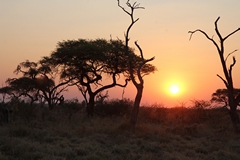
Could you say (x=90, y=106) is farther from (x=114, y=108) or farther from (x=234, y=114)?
(x=234, y=114)

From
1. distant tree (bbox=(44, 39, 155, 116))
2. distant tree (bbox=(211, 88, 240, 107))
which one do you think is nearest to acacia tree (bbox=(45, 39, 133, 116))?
distant tree (bbox=(44, 39, 155, 116))

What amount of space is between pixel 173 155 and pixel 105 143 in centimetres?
277

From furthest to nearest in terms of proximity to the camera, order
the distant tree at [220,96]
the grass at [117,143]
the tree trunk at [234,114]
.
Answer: the distant tree at [220,96], the tree trunk at [234,114], the grass at [117,143]

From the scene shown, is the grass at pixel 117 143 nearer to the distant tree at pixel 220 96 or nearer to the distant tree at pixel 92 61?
the distant tree at pixel 92 61

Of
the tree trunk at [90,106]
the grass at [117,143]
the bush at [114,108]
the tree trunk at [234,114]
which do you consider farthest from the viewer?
the bush at [114,108]

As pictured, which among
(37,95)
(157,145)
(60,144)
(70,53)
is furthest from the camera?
(37,95)

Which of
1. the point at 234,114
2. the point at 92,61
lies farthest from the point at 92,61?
the point at 234,114

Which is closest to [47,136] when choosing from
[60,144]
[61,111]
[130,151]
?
[60,144]

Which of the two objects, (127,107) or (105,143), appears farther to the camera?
(127,107)

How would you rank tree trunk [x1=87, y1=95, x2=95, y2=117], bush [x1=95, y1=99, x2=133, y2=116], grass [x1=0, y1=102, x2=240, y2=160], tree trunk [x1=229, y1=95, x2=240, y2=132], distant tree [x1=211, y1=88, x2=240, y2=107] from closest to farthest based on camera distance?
grass [x1=0, y1=102, x2=240, y2=160]
tree trunk [x1=229, y1=95, x2=240, y2=132]
tree trunk [x1=87, y1=95, x2=95, y2=117]
bush [x1=95, y1=99, x2=133, y2=116]
distant tree [x1=211, y1=88, x2=240, y2=107]

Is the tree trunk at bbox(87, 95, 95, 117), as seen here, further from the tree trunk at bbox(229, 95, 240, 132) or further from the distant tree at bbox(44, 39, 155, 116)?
the tree trunk at bbox(229, 95, 240, 132)

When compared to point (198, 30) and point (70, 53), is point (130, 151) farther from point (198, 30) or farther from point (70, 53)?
point (70, 53)

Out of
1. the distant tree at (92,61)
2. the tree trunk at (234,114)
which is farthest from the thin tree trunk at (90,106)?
the tree trunk at (234,114)

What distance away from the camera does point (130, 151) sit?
11.1m
